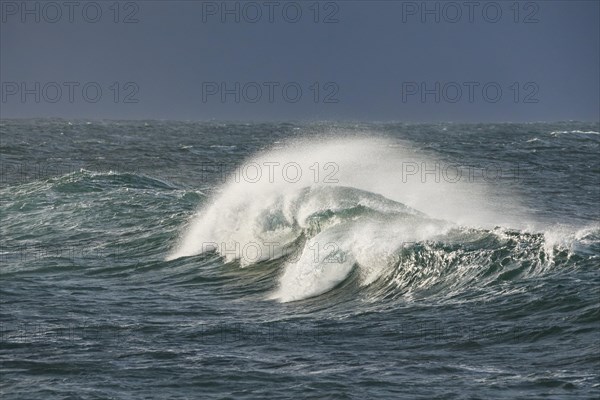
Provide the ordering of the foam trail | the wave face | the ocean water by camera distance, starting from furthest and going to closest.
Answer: the foam trail → the wave face → the ocean water

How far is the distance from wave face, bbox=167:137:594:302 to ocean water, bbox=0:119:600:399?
0.18 feet

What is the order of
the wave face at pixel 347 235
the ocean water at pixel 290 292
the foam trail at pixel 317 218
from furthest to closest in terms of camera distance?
the foam trail at pixel 317 218 < the wave face at pixel 347 235 < the ocean water at pixel 290 292

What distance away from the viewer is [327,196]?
24031mm

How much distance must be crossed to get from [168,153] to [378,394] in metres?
49.3

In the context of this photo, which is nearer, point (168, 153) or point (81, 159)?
point (81, 159)

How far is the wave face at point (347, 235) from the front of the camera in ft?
60.5

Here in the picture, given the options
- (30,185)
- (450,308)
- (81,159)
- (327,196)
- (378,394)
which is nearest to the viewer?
(378,394)

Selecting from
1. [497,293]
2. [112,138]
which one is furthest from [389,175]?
[112,138]

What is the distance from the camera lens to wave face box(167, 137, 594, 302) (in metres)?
18.4

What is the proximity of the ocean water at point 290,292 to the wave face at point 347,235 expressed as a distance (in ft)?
0.18

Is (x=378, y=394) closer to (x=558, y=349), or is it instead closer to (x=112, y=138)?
(x=558, y=349)

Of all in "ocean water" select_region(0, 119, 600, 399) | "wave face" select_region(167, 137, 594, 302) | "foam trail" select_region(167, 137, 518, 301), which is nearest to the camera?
"ocean water" select_region(0, 119, 600, 399)

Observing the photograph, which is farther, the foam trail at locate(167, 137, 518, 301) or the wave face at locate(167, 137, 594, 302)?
the foam trail at locate(167, 137, 518, 301)

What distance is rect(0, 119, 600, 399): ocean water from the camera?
40.1 feet
